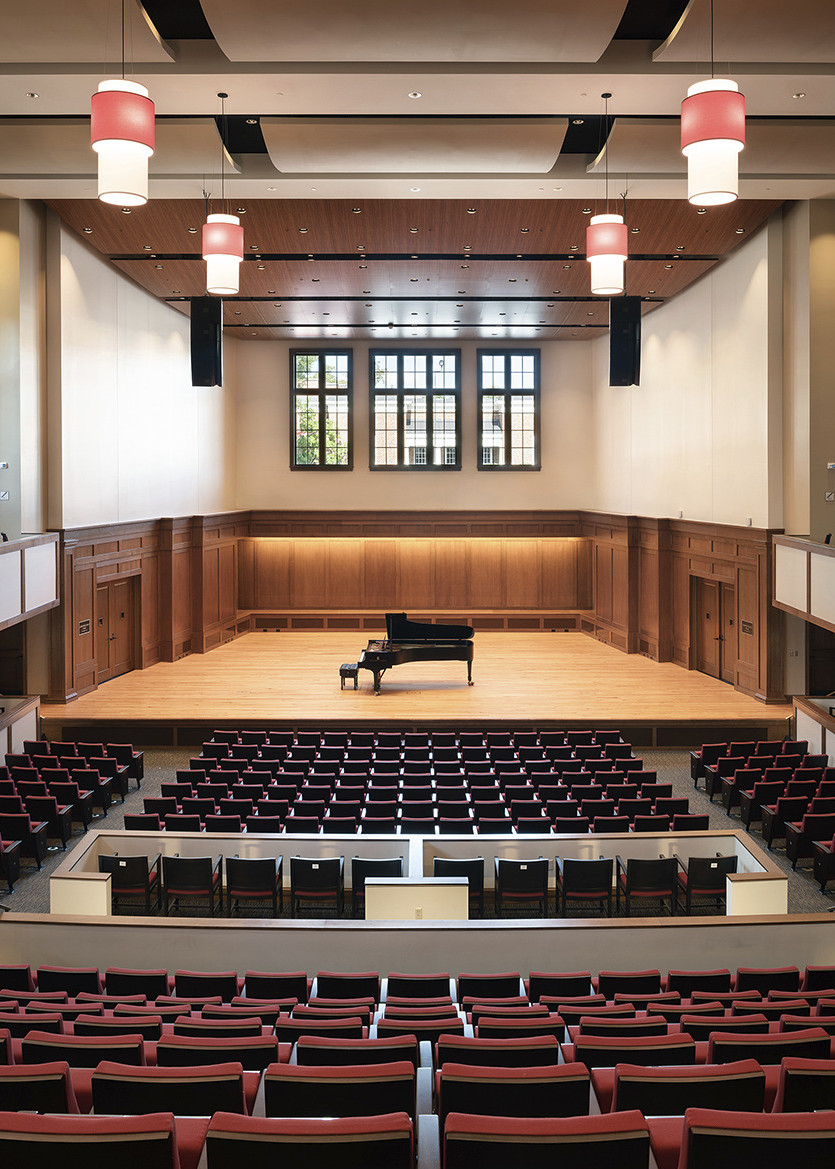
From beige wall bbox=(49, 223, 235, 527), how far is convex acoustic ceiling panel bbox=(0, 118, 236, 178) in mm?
2533

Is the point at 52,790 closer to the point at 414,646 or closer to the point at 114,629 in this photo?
the point at 114,629

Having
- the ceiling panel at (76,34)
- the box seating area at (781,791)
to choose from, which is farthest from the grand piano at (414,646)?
the ceiling panel at (76,34)

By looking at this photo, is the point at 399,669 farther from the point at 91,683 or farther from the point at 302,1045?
the point at 302,1045

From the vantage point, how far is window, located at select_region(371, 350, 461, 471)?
2359cm

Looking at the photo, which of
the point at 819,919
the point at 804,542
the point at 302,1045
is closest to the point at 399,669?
the point at 804,542

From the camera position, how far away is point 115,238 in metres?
14.5

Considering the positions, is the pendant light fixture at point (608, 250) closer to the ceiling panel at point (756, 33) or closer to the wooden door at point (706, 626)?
the ceiling panel at point (756, 33)

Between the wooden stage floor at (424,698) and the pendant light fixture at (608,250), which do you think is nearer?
the pendant light fixture at (608,250)

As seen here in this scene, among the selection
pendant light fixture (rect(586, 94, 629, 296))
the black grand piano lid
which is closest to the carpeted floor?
the black grand piano lid

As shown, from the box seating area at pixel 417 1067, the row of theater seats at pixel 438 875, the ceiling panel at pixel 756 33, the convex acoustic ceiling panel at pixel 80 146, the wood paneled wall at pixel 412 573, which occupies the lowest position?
the row of theater seats at pixel 438 875

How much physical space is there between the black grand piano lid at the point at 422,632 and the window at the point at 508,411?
8.47m

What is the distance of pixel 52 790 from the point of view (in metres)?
10.4

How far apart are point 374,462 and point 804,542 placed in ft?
43.3

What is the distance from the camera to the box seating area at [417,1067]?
223 centimetres
